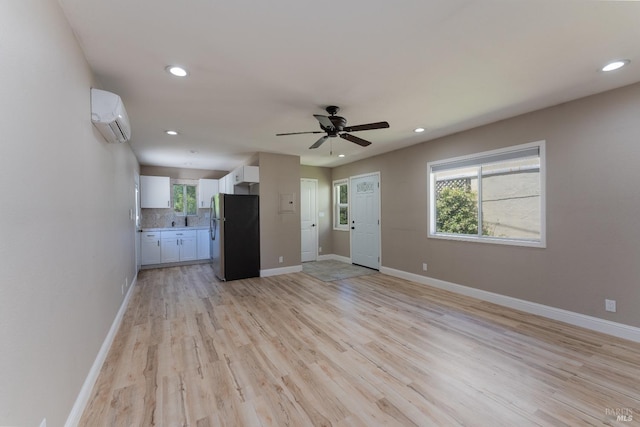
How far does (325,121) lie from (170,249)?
5343mm

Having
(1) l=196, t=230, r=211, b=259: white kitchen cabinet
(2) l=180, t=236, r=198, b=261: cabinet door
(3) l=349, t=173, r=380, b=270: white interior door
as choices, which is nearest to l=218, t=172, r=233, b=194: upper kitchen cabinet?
(1) l=196, t=230, r=211, b=259: white kitchen cabinet

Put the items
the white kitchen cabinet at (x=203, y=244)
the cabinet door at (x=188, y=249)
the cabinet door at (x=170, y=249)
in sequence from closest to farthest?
the cabinet door at (x=170, y=249), the cabinet door at (x=188, y=249), the white kitchen cabinet at (x=203, y=244)

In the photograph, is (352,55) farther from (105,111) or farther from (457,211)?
(457,211)

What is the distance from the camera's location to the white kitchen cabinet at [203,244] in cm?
673

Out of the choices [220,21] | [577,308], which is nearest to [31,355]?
[220,21]

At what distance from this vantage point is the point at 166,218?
6.83m

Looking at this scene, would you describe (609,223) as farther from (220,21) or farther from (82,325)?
(82,325)

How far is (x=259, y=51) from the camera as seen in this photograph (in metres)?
2.06

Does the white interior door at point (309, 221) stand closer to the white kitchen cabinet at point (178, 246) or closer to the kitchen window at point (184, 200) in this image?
the white kitchen cabinet at point (178, 246)

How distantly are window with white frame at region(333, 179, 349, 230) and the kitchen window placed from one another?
12.5 ft

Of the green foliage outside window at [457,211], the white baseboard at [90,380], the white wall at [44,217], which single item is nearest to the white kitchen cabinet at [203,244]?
the white baseboard at [90,380]

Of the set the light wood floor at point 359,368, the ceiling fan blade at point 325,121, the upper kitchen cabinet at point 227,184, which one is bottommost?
the light wood floor at point 359,368

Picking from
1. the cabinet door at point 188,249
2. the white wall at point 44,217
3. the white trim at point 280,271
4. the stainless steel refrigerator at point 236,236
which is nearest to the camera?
the white wall at point 44,217

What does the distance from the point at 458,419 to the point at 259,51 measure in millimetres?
2941
